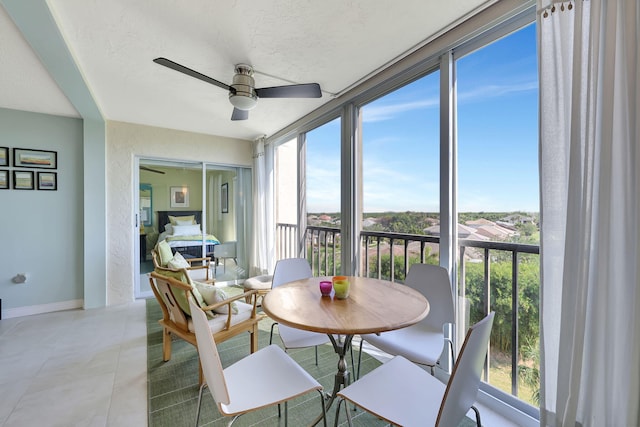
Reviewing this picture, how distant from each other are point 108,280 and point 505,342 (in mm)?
4654

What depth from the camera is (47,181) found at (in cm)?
342

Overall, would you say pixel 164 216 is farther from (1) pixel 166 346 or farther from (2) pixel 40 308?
(1) pixel 166 346

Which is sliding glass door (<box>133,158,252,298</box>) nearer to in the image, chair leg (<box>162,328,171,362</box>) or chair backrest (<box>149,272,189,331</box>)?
chair leg (<box>162,328,171,362</box>)

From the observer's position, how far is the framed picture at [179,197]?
4.33 m

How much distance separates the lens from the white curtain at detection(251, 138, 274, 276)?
175 inches

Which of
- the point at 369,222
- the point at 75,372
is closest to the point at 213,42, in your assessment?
the point at 369,222

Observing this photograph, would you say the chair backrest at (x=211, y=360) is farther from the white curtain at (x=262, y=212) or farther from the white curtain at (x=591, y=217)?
the white curtain at (x=262, y=212)

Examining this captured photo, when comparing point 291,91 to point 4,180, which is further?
point 4,180

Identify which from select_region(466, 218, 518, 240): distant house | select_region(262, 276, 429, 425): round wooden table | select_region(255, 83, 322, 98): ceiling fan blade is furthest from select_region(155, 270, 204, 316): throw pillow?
select_region(466, 218, 518, 240): distant house

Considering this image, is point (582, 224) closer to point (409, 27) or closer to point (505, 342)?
point (505, 342)

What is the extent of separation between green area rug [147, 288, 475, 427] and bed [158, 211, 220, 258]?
5.77ft

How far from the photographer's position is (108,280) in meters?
3.72

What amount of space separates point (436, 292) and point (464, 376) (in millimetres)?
1007

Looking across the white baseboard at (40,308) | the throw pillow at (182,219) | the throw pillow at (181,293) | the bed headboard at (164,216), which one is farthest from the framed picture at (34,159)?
the throw pillow at (181,293)
